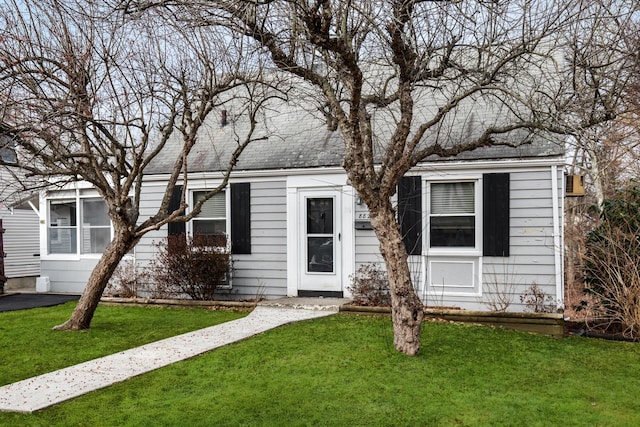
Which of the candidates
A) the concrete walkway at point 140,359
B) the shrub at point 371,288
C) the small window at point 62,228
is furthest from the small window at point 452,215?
the small window at point 62,228

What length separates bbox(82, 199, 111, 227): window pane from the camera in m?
12.8

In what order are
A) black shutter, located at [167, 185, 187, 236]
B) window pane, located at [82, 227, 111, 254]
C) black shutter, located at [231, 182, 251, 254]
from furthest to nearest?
window pane, located at [82, 227, 111, 254] → black shutter, located at [167, 185, 187, 236] → black shutter, located at [231, 182, 251, 254]

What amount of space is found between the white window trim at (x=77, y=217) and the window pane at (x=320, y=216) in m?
4.98

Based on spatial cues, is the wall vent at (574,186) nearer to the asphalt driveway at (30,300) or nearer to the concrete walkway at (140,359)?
the concrete walkway at (140,359)

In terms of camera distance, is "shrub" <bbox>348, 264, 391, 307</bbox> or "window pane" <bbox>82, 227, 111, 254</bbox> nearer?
"shrub" <bbox>348, 264, 391, 307</bbox>

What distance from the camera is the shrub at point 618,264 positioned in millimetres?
7668

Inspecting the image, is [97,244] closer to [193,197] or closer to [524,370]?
[193,197]

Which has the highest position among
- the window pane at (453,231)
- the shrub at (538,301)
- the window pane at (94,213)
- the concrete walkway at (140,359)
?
the window pane at (94,213)

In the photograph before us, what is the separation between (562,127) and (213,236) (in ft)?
22.9

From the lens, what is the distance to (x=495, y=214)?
9.12 m

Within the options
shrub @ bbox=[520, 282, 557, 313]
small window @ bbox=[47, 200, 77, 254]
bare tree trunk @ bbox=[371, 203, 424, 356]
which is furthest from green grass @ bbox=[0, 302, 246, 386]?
shrub @ bbox=[520, 282, 557, 313]

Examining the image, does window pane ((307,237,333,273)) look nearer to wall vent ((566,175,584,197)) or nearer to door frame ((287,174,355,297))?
door frame ((287,174,355,297))

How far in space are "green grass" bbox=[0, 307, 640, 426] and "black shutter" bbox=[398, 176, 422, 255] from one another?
2.56 meters

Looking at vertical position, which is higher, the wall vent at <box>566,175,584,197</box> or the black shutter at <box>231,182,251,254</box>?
the wall vent at <box>566,175,584,197</box>
